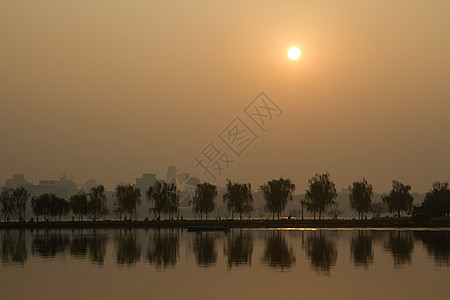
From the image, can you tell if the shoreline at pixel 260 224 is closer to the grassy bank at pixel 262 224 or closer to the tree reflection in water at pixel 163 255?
the grassy bank at pixel 262 224

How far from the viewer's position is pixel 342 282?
22.0m

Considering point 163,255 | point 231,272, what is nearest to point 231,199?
point 163,255

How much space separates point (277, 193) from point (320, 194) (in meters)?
5.91

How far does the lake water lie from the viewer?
65.7 ft

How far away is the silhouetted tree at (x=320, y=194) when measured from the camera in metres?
88.0

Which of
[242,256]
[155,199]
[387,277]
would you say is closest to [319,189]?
[155,199]

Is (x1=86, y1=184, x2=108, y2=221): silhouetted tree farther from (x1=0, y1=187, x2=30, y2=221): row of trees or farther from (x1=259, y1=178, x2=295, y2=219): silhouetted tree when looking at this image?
(x1=259, y1=178, x2=295, y2=219): silhouetted tree

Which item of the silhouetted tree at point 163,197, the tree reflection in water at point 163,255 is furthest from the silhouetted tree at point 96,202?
the tree reflection in water at point 163,255

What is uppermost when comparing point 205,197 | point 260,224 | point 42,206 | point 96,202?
point 205,197

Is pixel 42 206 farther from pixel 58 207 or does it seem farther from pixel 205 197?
pixel 205 197

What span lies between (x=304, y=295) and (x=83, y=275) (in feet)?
32.8

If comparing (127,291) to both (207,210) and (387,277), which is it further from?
(207,210)

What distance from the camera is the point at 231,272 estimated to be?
2542cm

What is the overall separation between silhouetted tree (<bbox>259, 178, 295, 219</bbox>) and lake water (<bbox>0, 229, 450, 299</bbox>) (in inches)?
1953
